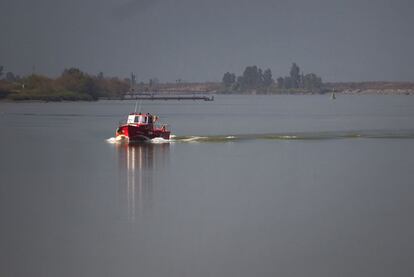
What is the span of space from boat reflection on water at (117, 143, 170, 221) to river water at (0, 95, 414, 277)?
0.04 meters

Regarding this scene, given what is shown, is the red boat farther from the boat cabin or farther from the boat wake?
the boat wake

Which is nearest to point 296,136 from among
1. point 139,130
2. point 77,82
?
point 139,130

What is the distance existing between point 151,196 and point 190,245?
548 cm

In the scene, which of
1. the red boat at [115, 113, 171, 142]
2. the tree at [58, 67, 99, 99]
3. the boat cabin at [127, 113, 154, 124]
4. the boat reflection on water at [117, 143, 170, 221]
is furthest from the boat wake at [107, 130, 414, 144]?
the tree at [58, 67, 99, 99]

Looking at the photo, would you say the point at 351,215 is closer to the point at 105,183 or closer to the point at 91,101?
the point at 105,183

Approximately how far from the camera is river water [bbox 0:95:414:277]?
13.2 m

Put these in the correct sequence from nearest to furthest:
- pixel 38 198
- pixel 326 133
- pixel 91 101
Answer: pixel 38 198 < pixel 326 133 < pixel 91 101

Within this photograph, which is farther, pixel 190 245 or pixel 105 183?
pixel 105 183

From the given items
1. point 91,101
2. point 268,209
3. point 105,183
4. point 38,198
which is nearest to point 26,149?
point 105,183

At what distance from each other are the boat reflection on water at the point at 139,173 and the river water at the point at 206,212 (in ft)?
0.12

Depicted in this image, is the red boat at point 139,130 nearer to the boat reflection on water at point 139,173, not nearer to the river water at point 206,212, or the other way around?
the boat reflection on water at point 139,173

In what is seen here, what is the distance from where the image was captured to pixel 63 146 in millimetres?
34375

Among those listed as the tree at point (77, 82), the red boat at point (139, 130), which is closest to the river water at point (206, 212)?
the red boat at point (139, 130)

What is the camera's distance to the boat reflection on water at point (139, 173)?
60.6ft
